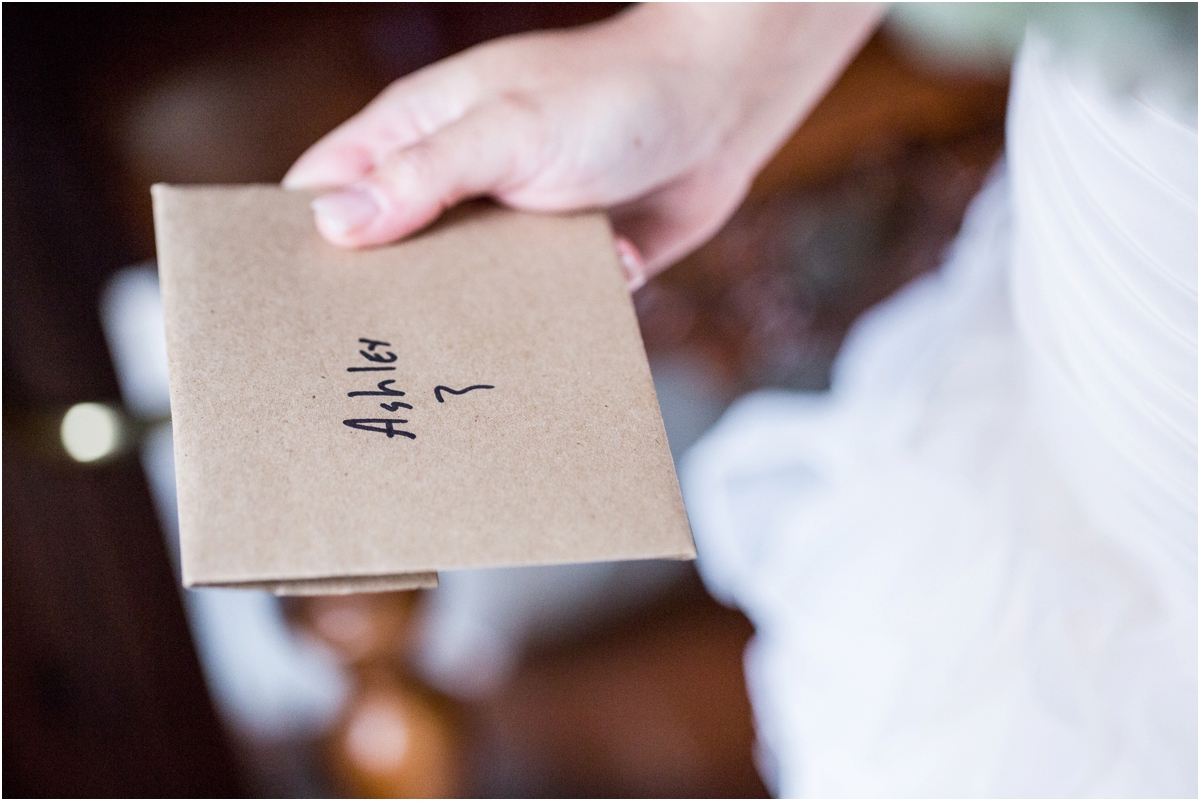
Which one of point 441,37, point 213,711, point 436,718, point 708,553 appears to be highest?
point 441,37

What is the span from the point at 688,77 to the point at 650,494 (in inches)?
11.9

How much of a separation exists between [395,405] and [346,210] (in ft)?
0.37

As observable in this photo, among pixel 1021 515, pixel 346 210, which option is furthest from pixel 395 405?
pixel 1021 515

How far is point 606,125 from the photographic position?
54cm

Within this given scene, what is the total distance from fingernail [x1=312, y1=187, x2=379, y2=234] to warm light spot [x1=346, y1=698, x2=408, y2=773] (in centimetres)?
79

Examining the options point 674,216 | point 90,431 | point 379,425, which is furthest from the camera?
point 90,431

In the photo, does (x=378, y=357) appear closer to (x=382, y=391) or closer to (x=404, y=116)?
(x=382, y=391)

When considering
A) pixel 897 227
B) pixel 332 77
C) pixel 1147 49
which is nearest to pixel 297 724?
pixel 332 77

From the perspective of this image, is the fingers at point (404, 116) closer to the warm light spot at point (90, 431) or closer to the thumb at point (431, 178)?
the thumb at point (431, 178)

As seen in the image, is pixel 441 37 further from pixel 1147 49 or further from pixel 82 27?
pixel 1147 49

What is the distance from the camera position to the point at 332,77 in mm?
1102

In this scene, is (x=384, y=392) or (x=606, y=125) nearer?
(x=384, y=392)

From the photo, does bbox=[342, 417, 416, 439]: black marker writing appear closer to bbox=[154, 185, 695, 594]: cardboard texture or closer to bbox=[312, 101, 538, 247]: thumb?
bbox=[154, 185, 695, 594]: cardboard texture

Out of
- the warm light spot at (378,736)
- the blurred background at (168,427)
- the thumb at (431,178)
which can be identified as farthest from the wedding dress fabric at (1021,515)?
the warm light spot at (378,736)
